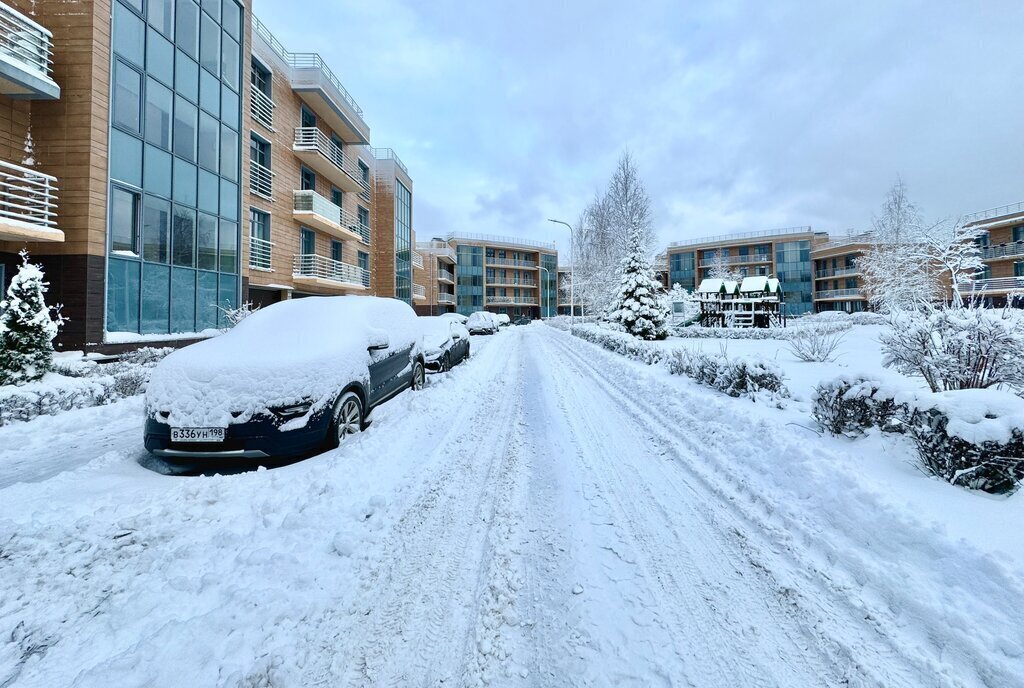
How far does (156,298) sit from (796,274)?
244ft

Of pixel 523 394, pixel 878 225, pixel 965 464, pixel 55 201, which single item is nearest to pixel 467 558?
pixel 965 464

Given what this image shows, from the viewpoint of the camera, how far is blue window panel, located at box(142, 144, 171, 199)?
12.5m

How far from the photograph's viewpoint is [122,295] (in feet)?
38.3

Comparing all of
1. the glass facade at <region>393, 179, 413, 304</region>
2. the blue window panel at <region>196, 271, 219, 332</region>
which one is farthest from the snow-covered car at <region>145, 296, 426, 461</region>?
the glass facade at <region>393, 179, 413, 304</region>

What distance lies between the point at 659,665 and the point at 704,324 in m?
33.0

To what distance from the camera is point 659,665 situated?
196 cm

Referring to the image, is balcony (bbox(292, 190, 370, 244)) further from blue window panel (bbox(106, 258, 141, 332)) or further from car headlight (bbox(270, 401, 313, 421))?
car headlight (bbox(270, 401, 313, 421))

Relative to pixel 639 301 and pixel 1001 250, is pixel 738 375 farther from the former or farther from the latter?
pixel 1001 250

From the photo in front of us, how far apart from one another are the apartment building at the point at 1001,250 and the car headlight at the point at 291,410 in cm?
5179

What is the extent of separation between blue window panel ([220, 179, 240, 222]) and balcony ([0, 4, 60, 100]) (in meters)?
4.90

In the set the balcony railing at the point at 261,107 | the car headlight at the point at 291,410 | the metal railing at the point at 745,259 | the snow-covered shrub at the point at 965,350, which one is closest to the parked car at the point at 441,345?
the car headlight at the point at 291,410

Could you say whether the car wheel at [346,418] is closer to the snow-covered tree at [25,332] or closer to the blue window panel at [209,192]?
the snow-covered tree at [25,332]

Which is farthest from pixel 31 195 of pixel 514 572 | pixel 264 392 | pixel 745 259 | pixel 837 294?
pixel 745 259

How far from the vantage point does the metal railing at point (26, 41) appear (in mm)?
9790
